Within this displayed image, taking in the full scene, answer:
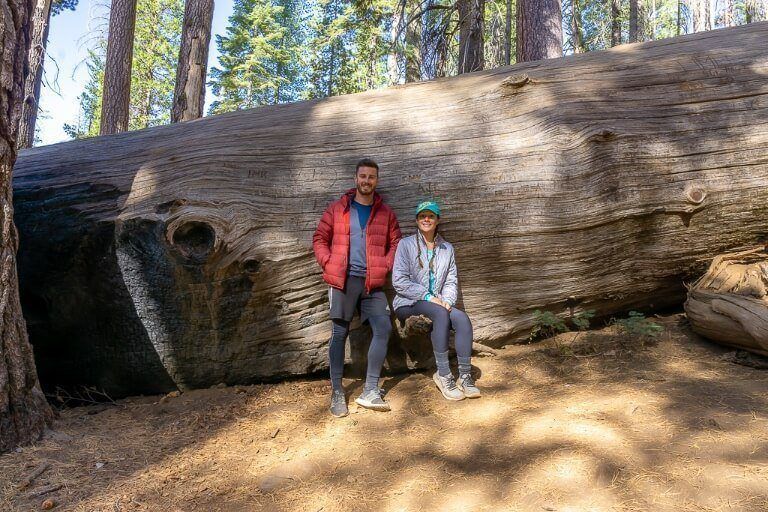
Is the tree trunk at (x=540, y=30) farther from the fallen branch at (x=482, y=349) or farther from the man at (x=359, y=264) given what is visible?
the fallen branch at (x=482, y=349)

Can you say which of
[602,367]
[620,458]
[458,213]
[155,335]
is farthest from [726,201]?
[155,335]

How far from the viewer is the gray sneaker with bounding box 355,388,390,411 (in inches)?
163

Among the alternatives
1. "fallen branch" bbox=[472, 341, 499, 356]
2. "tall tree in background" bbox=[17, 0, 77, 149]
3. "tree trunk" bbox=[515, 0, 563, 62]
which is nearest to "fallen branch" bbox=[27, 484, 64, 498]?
"tall tree in background" bbox=[17, 0, 77, 149]

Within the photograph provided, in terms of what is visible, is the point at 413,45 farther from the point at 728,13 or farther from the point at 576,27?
the point at 728,13

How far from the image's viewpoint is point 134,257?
468 cm

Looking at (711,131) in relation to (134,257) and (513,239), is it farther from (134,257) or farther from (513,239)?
(134,257)

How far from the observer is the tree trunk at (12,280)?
3.76 m

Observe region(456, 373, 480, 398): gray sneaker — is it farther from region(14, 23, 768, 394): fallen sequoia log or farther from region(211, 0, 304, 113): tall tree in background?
region(211, 0, 304, 113): tall tree in background

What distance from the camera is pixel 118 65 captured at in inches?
435

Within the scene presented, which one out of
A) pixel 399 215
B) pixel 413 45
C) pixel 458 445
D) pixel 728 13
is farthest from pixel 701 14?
pixel 458 445

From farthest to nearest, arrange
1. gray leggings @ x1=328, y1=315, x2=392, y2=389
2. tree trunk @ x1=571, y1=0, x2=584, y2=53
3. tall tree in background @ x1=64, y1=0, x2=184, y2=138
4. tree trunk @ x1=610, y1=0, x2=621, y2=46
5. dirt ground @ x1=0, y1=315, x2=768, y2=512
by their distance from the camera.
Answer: tall tree in background @ x1=64, y1=0, x2=184, y2=138 < tree trunk @ x1=610, y1=0, x2=621, y2=46 < tree trunk @ x1=571, y1=0, x2=584, y2=53 < gray leggings @ x1=328, y1=315, x2=392, y2=389 < dirt ground @ x1=0, y1=315, x2=768, y2=512

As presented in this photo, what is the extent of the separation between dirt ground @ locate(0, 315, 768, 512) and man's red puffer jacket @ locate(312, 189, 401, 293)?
3.52 feet

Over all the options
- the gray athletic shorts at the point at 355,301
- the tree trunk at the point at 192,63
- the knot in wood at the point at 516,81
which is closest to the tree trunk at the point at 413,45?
the tree trunk at the point at 192,63

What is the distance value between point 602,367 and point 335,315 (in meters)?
2.34
